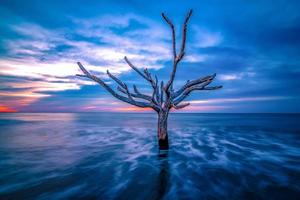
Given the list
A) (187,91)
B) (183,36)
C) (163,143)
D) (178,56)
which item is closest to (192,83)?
(187,91)

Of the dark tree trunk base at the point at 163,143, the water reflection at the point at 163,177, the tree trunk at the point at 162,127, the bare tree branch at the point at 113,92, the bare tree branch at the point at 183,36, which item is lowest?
Result: the water reflection at the point at 163,177

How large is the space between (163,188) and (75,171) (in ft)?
11.6

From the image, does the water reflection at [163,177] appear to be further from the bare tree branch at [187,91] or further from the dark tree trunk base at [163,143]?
the bare tree branch at [187,91]

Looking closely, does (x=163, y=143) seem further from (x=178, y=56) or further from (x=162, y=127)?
(x=178, y=56)

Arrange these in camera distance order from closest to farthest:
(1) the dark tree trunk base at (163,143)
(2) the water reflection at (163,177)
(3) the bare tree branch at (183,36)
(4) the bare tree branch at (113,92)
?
(2) the water reflection at (163,177) → (3) the bare tree branch at (183,36) → (4) the bare tree branch at (113,92) → (1) the dark tree trunk base at (163,143)

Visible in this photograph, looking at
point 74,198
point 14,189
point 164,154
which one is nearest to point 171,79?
point 164,154

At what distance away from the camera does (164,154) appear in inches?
398

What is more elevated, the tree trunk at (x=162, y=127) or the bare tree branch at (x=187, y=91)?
the bare tree branch at (x=187, y=91)

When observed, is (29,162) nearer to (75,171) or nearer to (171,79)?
(75,171)

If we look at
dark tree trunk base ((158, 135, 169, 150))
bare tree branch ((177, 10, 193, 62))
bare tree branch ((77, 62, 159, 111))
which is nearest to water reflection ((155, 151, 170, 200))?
dark tree trunk base ((158, 135, 169, 150))

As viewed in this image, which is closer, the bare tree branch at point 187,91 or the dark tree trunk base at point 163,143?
the bare tree branch at point 187,91

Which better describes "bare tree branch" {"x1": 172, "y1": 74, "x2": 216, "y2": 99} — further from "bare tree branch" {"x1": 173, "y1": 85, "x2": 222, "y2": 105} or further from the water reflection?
the water reflection

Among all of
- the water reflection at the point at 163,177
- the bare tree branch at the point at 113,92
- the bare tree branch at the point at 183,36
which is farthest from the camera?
the bare tree branch at the point at 113,92

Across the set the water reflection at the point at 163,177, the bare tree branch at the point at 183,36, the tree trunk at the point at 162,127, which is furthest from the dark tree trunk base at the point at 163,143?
the bare tree branch at the point at 183,36
